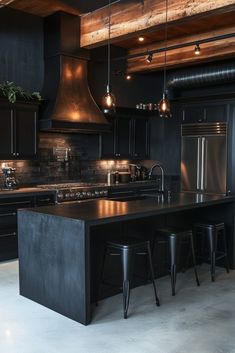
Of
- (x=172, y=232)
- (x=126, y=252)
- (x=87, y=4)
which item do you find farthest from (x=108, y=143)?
(x=126, y=252)

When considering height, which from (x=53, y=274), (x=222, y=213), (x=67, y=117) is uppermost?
(x=67, y=117)

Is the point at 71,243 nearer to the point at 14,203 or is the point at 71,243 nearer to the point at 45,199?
the point at 14,203

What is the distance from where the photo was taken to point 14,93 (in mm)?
5688

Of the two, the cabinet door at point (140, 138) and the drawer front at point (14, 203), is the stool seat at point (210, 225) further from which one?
the cabinet door at point (140, 138)

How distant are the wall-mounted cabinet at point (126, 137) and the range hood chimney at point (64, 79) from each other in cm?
80

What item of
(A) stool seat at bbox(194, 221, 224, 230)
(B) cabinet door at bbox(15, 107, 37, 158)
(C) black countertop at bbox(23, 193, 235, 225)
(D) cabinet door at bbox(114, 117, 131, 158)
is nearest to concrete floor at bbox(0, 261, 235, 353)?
(A) stool seat at bbox(194, 221, 224, 230)

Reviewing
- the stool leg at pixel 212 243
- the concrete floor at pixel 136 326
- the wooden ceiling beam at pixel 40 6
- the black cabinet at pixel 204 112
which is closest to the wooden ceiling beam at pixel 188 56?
the black cabinet at pixel 204 112

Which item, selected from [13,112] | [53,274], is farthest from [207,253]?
[13,112]

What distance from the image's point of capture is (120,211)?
3855 millimetres

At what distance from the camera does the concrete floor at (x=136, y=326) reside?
9.96 feet

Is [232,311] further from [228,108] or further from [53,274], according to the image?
[228,108]

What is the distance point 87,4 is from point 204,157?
3560 millimetres

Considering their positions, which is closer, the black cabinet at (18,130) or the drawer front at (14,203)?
the drawer front at (14,203)

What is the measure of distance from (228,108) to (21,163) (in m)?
3.83
